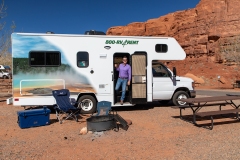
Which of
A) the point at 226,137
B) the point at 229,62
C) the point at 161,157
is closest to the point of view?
the point at 161,157

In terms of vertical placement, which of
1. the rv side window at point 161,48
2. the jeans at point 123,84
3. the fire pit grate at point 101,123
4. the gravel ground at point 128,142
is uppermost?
the rv side window at point 161,48

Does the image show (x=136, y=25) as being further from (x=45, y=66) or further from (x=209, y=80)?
(x=45, y=66)

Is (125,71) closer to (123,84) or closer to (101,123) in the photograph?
(123,84)

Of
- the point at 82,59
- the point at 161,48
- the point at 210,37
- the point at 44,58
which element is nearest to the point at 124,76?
the point at 82,59

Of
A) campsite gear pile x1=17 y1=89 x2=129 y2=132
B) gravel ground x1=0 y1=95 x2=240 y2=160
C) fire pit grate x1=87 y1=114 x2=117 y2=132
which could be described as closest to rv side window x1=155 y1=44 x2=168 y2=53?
gravel ground x1=0 y1=95 x2=240 y2=160

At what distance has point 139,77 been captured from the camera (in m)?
9.20

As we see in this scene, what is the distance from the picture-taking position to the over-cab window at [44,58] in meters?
8.27

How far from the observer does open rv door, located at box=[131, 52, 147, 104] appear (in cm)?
911

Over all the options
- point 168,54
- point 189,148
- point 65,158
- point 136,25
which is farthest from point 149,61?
point 136,25

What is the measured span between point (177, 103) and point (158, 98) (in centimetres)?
93

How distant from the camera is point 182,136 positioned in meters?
5.75

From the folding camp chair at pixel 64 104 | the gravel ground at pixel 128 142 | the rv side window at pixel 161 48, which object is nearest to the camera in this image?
the gravel ground at pixel 128 142

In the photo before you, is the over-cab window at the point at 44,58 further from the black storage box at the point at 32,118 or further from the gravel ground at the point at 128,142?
the gravel ground at the point at 128,142

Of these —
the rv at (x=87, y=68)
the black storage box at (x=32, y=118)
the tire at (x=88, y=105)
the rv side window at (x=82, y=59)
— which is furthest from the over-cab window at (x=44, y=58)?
the black storage box at (x=32, y=118)
